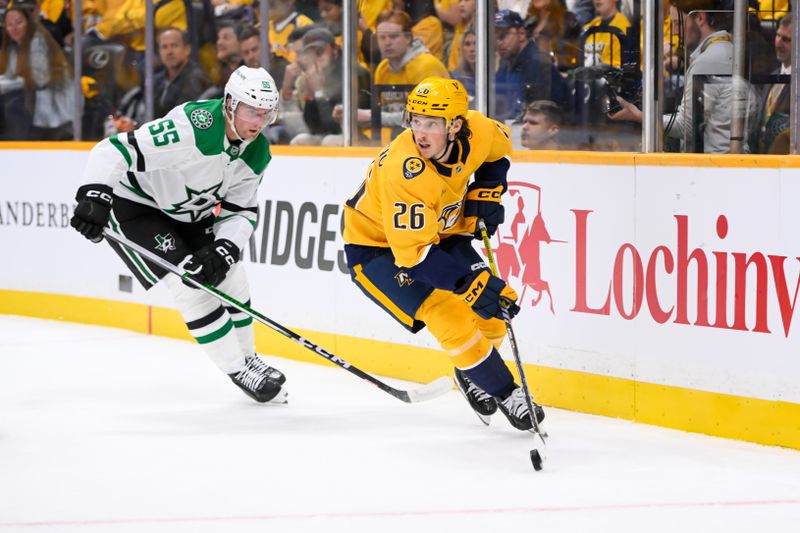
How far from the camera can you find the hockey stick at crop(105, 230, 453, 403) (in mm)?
4375

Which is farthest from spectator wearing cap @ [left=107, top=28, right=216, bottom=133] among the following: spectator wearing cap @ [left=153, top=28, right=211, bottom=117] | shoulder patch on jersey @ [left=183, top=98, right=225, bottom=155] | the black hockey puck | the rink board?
the black hockey puck

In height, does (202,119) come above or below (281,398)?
above

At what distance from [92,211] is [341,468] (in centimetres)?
118

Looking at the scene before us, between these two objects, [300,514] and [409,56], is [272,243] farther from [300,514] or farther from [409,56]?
[300,514]

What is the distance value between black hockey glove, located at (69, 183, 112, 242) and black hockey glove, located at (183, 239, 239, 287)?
33cm

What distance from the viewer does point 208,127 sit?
4.43 meters

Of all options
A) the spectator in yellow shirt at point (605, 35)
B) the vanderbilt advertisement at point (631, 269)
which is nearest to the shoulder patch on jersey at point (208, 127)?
the vanderbilt advertisement at point (631, 269)

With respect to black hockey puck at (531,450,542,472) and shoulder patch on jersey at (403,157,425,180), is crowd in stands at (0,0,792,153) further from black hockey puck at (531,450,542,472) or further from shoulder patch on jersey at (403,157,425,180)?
black hockey puck at (531,450,542,472)

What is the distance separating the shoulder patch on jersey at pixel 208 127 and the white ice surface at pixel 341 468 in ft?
2.93

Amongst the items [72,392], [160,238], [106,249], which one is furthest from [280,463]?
[106,249]

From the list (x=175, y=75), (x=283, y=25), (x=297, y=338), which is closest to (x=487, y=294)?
(x=297, y=338)

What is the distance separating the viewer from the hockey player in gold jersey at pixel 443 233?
3717 mm

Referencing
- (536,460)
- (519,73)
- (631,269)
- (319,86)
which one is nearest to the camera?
(536,460)

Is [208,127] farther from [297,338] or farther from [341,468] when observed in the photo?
[341,468]
